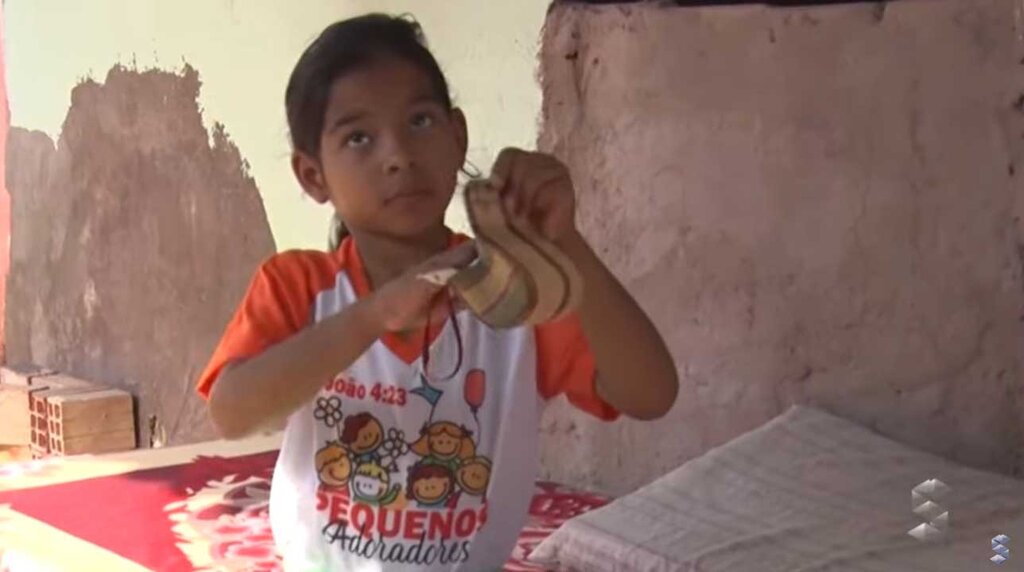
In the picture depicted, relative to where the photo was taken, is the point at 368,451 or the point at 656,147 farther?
the point at 656,147

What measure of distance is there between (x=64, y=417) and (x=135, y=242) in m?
0.31

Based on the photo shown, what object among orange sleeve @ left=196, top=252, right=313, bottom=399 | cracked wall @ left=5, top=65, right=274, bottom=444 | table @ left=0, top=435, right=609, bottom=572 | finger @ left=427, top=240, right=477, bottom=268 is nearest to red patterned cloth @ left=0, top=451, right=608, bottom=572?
table @ left=0, top=435, right=609, bottom=572

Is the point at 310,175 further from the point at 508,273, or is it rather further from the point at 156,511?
the point at 156,511

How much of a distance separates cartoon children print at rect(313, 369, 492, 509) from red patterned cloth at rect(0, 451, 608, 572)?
263 millimetres

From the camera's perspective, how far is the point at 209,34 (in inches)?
87.7

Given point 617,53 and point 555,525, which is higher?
point 617,53

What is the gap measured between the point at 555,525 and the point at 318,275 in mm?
475

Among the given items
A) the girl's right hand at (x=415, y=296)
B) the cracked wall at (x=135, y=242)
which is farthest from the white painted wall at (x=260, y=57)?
the girl's right hand at (x=415, y=296)

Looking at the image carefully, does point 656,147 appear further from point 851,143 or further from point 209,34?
point 209,34

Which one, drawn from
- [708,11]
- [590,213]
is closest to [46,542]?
[590,213]

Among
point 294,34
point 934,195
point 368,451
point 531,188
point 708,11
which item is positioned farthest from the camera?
point 294,34

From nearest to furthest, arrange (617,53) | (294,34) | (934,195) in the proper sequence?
(934,195), (617,53), (294,34)

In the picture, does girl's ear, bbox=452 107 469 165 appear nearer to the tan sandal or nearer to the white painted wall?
the tan sandal

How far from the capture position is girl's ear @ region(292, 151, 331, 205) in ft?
3.38
